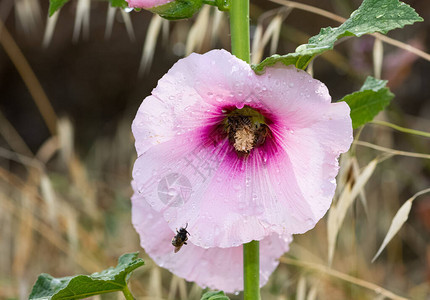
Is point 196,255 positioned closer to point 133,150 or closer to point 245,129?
point 245,129

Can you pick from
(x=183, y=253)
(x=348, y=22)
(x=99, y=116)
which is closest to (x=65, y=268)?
(x=183, y=253)

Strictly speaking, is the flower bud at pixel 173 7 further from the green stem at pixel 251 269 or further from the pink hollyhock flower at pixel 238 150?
the green stem at pixel 251 269

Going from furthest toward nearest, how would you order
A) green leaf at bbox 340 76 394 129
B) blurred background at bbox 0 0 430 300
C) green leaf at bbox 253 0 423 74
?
blurred background at bbox 0 0 430 300, green leaf at bbox 340 76 394 129, green leaf at bbox 253 0 423 74

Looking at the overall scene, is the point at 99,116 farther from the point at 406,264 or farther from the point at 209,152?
the point at 209,152

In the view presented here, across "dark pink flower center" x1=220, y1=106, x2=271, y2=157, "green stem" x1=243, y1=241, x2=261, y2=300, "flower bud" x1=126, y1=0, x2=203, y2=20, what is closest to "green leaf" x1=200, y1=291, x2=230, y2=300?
"green stem" x1=243, y1=241, x2=261, y2=300

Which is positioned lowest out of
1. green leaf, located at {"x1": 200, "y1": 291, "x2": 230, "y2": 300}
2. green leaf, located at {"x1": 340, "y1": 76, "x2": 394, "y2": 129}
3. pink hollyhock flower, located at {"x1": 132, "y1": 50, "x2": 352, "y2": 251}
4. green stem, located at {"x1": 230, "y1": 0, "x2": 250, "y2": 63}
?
green leaf, located at {"x1": 200, "y1": 291, "x2": 230, "y2": 300}

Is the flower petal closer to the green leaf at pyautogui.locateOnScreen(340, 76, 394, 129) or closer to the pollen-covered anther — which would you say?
the pollen-covered anther

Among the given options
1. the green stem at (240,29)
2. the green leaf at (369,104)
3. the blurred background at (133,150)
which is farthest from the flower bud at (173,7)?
the blurred background at (133,150)
